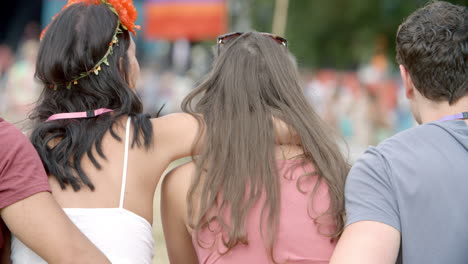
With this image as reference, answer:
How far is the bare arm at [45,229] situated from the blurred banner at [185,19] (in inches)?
535

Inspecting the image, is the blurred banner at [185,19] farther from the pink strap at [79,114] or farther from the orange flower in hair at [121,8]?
the pink strap at [79,114]

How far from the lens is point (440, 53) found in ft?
6.40

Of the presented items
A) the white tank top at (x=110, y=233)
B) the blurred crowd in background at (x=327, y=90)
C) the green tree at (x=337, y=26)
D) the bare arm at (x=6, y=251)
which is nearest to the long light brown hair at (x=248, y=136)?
the white tank top at (x=110, y=233)

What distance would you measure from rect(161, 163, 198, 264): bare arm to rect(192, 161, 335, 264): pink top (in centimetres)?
16

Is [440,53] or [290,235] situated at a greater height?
[440,53]

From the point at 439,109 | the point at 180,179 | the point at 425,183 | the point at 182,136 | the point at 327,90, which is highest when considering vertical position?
the point at 439,109

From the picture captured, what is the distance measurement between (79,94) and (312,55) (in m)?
16.8

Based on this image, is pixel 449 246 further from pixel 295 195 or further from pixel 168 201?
pixel 168 201

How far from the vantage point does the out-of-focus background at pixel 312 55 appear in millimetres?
13617

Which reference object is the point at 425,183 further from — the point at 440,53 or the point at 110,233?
the point at 110,233

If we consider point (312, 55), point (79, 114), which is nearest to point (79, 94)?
point (79, 114)

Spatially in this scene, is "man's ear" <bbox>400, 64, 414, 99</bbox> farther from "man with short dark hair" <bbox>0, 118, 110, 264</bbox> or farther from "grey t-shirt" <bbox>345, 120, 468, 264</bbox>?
"man with short dark hair" <bbox>0, 118, 110, 264</bbox>

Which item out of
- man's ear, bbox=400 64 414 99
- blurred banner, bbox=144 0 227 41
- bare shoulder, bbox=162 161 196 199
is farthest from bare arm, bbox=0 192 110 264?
blurred banner, bbox=144 0 227 41

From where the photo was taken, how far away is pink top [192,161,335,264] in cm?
220
